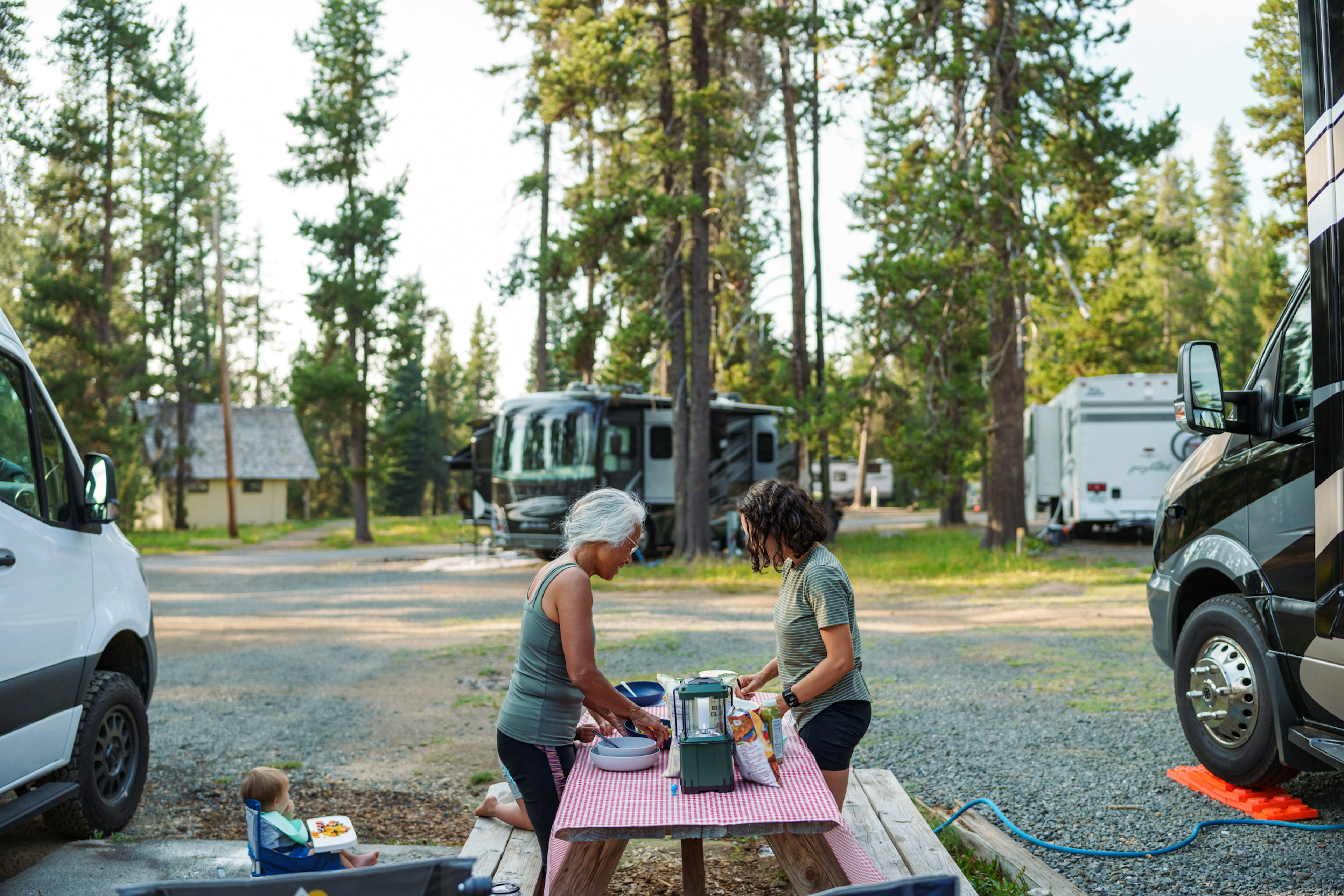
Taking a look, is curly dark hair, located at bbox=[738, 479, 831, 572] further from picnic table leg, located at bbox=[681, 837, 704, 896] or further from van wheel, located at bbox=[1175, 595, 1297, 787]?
van wheel, located at bbox=[1175, 595, 1297, 787]

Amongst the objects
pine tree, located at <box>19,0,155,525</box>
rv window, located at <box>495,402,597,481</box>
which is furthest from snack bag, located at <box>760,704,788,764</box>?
pine tree, located at <box>19,0,155,525</box>

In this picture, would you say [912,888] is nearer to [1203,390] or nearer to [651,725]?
[651,725]

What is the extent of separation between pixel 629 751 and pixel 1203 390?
120 inches

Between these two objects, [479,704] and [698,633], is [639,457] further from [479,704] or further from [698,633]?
[479,704]

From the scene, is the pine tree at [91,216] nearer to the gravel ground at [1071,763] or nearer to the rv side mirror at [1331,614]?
the gravel ground at [1071,763]

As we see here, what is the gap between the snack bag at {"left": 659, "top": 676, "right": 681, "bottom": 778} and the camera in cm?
287

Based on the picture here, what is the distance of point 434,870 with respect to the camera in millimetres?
1908

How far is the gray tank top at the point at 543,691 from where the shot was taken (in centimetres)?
332

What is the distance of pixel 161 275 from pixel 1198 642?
38.6m

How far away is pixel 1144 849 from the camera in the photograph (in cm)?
430

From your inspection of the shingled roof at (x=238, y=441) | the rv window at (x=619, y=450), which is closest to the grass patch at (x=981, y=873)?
the rv window at (x=619, y=450)

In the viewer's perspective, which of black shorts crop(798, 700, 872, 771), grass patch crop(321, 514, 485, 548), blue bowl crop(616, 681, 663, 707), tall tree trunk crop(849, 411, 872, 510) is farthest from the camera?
tall tree trunk crop(849, 411, 872, 510)

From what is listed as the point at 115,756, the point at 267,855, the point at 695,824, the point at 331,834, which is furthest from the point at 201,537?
the point at 695,824

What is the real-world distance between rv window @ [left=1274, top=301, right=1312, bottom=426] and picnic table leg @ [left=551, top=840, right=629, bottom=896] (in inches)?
125
